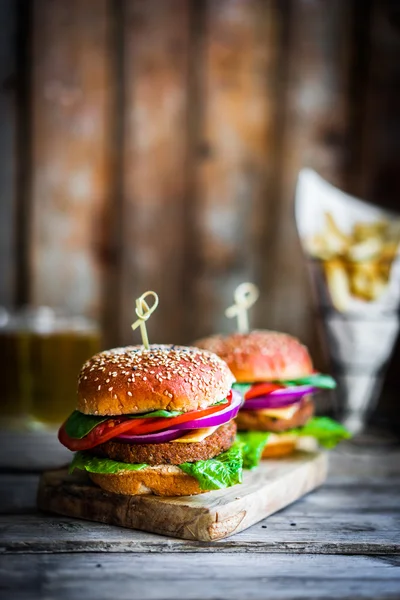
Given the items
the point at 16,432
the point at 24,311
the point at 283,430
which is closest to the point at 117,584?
the point at 283,430

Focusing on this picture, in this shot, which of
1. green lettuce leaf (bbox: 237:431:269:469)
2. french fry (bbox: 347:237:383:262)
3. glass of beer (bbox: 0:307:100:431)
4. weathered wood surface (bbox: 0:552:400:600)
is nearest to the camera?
weathered wood surface (bbox: 0:552:400:600)

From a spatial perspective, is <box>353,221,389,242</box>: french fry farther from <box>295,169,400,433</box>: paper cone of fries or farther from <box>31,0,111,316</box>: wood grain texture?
<box>31,0,111,316</box>: wood grain texture

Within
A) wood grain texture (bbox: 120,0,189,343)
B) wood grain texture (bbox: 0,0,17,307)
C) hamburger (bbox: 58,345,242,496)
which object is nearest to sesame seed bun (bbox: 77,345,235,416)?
hamburger (bbox: 58,345,242,496)

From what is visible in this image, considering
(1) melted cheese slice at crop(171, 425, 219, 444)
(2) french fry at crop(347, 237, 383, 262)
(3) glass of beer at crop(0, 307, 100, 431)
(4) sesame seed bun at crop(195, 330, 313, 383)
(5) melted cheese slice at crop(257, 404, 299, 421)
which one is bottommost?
(3) glass of beer at crop(0, 307, 100, 431)

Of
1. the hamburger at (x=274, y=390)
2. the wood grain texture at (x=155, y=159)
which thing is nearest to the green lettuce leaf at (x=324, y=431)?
the hamburger at (x=274, y=390)

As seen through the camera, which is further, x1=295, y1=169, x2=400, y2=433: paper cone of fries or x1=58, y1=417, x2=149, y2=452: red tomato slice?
x1=295, y1=169, x2=400, y2=433: paper cone of fries
